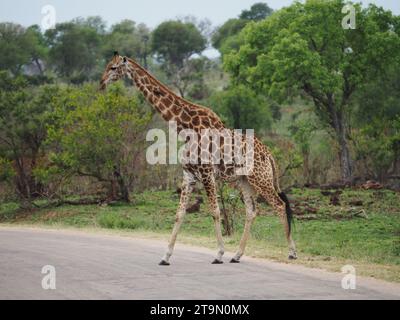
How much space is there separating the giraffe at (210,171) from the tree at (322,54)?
2272 cm

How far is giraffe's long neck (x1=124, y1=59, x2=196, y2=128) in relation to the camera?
11.6 m

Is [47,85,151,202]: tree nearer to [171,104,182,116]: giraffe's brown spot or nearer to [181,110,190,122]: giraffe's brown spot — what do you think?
[171,104,182,116]: giraffe's brown spot

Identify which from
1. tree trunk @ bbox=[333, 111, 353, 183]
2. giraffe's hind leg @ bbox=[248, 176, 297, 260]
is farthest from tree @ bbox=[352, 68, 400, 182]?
giraffe's hind leg @ bbox=[248, 176, 297, 260]

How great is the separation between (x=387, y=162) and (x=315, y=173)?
146 inches

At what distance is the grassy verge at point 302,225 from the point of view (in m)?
11.9

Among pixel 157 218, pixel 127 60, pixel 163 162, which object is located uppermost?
pixel 127 60

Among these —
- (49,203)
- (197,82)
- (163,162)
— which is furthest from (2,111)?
(197,82)

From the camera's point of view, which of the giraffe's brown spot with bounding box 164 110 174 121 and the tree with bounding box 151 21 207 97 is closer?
the giraffe's brown spot with bounding box 164 110 174 121

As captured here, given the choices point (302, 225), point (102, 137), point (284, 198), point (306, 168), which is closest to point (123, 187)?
point (102, 137)

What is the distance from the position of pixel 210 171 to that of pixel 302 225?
1156cm

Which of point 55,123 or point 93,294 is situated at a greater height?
point 55,123

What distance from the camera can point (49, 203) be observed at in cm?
2808

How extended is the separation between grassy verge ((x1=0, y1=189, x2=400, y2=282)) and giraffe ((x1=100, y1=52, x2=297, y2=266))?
82 cm
